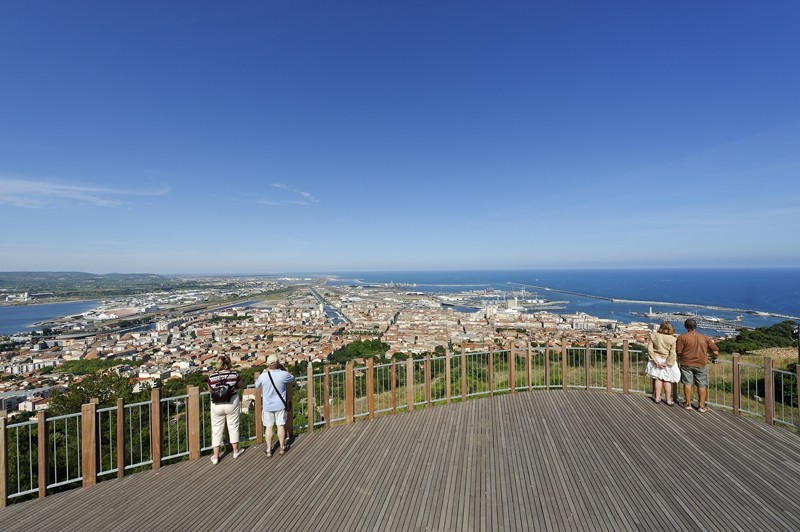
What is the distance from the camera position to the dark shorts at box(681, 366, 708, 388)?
20.2 feet

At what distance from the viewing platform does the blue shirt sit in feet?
2.25

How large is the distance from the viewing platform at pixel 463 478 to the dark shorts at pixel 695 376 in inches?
19.5

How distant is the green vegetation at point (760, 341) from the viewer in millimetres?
17806

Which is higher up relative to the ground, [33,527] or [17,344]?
[33,527]

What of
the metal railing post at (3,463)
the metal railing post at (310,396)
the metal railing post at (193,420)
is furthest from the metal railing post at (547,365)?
the metal railing post at (3,463)

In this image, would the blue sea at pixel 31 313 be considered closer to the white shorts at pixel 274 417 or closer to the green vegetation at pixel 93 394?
the green vegetation at pixel 93 394

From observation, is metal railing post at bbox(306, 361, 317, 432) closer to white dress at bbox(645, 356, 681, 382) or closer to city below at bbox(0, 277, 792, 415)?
white dress at bbox(645, 356, 681, 382)

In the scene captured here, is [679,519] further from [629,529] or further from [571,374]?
[571,374]

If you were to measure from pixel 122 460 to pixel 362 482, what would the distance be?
3.12m

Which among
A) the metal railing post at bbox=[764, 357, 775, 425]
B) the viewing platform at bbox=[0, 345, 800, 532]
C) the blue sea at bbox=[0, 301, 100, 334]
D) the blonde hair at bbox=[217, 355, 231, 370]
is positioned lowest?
the blue sea at bbox=[0, 301, 100, 334]

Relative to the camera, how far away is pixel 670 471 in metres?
4.23

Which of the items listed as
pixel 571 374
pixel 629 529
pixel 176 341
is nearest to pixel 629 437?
pixel 629 529

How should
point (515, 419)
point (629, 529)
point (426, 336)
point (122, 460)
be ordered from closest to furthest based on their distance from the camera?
1. point (629, 529)
2. point (122, 460)
3. point (515, 419)
4. point (426, 336)

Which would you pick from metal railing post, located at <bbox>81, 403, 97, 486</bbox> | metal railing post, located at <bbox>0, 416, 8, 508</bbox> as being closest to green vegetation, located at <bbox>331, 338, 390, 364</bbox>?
metal railing post, located at <bbox>81, 403, 97, 486</bbox>
